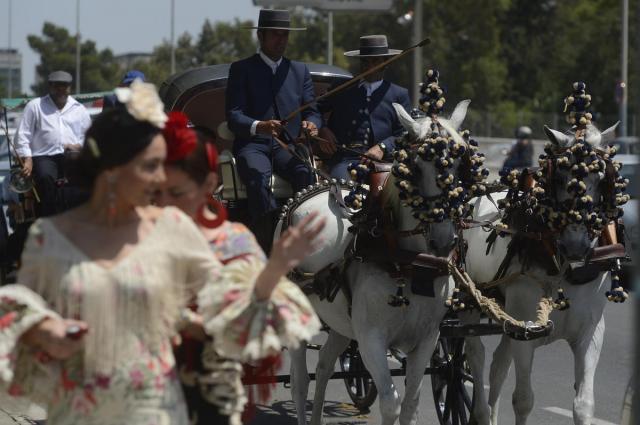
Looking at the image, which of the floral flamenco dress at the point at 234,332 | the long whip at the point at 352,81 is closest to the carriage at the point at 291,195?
the long whip at the point at 352,81

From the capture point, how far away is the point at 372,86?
9.08m

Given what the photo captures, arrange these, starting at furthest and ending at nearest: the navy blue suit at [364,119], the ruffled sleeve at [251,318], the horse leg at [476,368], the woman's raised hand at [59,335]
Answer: the navy blue suit at [364,119], the horse leg at [476,368], the ruffled sleeve at [251,318], the woman's raised hand at [59,335]

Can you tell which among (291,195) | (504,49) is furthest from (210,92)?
(504,49)

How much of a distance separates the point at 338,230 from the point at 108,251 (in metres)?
3.95

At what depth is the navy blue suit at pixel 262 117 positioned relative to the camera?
29.1 ft

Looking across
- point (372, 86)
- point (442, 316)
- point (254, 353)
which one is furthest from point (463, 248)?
point (254, 353)

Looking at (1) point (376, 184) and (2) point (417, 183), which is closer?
(2) point (417, 183)

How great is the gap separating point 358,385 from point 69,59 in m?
85.6

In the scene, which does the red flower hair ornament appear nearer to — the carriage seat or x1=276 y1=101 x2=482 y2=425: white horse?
x1=276 y1=101 x2=482 y2=425: white horse

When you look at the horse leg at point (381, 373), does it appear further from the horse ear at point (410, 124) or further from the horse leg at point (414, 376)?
the horse ear at point (410, 124)

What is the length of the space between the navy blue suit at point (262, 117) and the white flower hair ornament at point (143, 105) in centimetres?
439

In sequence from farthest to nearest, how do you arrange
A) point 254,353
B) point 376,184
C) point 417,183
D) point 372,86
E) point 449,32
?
point 449,32
point 372,86
point 376,184
point 417,183
point 254,353

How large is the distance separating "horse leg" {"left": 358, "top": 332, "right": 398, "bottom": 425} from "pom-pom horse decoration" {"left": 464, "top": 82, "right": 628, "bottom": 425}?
1.01m

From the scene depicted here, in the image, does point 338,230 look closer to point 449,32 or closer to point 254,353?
point 254,353
